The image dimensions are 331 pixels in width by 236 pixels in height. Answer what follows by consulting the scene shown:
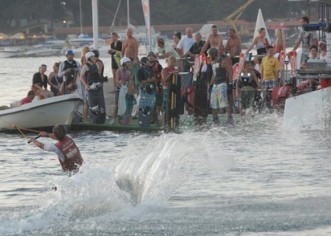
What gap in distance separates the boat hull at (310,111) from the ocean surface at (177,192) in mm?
2171

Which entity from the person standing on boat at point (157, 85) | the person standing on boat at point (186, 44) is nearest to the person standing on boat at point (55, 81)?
the person standing on boat at point (186, 44)

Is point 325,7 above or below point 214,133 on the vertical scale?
above

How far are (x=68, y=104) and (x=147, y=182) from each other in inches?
451

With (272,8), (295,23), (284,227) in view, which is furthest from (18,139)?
(272,8)

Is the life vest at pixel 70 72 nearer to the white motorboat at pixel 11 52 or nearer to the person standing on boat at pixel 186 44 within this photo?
the person standing on boat at pixel 186 44

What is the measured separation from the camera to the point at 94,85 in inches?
1255

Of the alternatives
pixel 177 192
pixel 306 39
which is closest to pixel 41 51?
pixel 306 39

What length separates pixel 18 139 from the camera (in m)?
33.3

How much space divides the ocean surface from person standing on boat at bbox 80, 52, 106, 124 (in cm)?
316

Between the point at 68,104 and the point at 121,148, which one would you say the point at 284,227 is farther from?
the point at 68,104

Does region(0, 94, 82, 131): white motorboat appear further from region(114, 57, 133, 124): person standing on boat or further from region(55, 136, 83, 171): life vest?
region(55, 136, 83, 171): life vest

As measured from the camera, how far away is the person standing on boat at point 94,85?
105 feet

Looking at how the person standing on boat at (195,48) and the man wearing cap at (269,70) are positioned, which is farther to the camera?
the person standing on boat at (195,48)

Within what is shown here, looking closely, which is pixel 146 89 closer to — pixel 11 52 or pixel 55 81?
pixel 55 81
